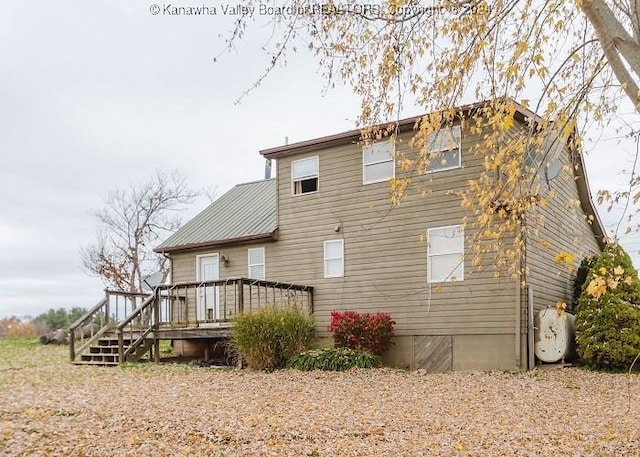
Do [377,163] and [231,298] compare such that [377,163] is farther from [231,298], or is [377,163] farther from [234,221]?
[231,298]

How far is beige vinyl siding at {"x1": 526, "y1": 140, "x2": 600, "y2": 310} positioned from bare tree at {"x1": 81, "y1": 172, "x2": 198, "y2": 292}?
56.7 ft

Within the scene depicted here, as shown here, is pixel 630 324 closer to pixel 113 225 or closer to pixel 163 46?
pixel 163 46

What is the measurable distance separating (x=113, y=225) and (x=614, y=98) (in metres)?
24.0

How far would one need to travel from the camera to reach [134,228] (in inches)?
1053

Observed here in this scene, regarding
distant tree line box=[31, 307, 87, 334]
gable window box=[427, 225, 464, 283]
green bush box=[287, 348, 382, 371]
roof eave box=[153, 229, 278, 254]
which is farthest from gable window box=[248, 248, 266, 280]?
distant tree line box=[31, 307, 87, 334]

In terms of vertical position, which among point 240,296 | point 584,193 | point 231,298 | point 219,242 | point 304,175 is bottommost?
point 231,298

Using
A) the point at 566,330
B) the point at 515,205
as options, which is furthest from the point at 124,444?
the point at 566,330

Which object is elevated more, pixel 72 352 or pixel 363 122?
pixel 363 122

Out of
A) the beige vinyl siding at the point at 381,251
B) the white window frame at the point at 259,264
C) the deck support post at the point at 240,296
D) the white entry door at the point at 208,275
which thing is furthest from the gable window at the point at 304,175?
the white entry door at the point at 208,275

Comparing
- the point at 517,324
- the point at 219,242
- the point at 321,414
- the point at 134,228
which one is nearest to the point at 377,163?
the point at 517,324

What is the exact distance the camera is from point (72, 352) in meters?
14.3

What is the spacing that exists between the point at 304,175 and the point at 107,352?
6386 millimetres

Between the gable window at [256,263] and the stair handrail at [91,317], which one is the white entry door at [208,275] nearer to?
the gable window at [256,263]

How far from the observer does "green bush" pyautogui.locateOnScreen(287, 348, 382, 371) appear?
11695mm
